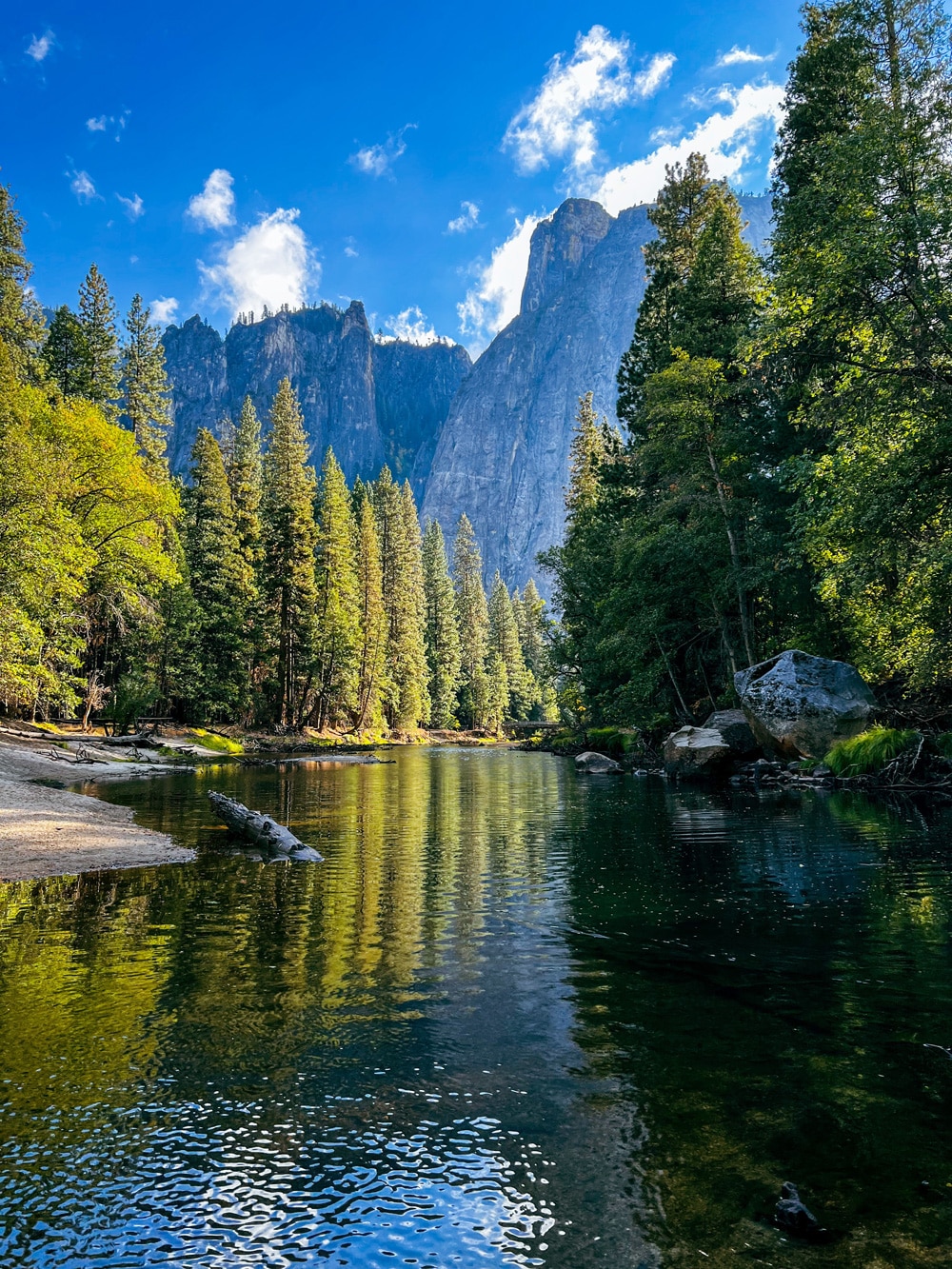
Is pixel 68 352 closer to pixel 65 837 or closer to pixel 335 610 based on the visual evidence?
pixel 335 610

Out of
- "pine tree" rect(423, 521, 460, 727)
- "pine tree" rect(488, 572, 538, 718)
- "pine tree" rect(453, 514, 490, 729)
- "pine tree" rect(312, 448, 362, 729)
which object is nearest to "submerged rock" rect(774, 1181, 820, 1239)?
"pine tree" rect(312, 448, 362, 729)

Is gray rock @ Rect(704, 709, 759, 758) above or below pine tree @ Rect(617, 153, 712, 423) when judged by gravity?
below

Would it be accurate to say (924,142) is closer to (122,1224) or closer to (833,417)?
(833,417)

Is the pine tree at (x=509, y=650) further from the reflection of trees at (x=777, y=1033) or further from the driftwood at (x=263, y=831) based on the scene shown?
the reflection of trees at (x=777, y=1033)

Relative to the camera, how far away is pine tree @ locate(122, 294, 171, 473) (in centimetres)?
5038

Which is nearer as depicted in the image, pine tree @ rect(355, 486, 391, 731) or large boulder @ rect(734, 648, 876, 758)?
large boulder @ rect(734, 648, 876, 758)

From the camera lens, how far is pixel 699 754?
2241 cm

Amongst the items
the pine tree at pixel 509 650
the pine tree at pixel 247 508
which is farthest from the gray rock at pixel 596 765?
the pine tree at pixel 509 650

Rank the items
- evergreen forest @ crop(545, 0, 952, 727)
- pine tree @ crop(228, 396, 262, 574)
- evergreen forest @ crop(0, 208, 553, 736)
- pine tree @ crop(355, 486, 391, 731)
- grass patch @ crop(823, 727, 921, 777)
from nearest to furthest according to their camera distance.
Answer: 1. evergreen forest @ crop(545, 0, 952, 727)
2. grass patch @ crop(823, 727, 921, 777)
3. evergreen forest @ crop(0, 208, 553, 736)
4. pine tree @ crop(228, 396, 262, 574)
5. pine tree @ crop(355, 486, 391, 731)

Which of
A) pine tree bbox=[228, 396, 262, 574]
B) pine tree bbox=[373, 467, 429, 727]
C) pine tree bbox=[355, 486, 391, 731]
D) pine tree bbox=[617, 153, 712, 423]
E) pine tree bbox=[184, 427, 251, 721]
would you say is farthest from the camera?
pine tree bbox=[373, 467, 429, 727]

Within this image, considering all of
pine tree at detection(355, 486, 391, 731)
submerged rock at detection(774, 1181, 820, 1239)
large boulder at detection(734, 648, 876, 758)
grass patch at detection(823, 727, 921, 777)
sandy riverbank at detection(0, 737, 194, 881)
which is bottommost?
sandy riverbank at detection(0, 737, 194, 881)

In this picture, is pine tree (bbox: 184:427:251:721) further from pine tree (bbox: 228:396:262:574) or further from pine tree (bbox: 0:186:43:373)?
pine tree (bbox: 0:186:43:373)

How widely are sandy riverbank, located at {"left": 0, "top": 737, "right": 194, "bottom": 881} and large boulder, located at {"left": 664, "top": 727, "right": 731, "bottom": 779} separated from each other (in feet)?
52.5

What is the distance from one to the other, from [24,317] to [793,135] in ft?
122
